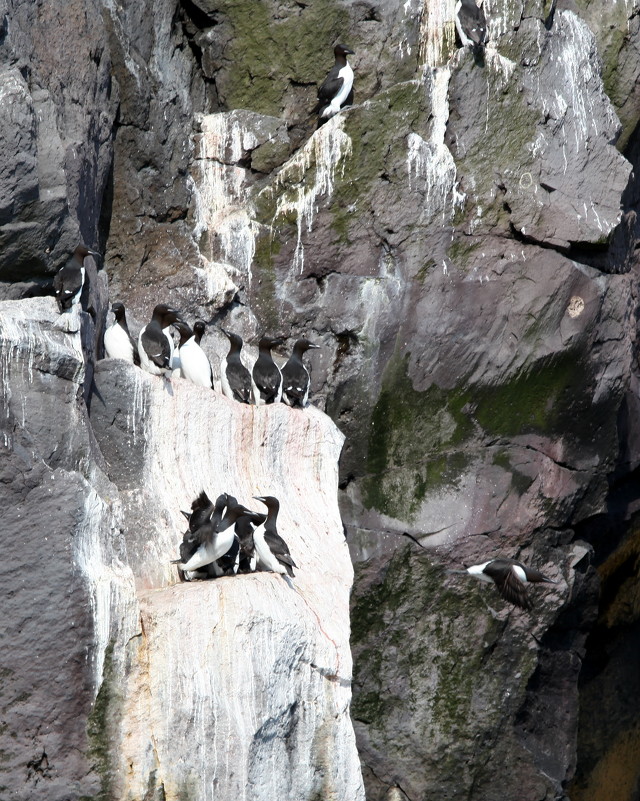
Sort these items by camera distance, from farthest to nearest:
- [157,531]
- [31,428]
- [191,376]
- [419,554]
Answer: [419,554], [191,376], [157,531], [31,428]

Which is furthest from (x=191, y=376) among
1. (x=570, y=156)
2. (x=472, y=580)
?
(x=570, y=156)

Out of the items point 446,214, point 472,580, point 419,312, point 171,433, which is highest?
point 446,214

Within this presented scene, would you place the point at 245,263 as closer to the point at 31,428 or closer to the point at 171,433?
the point at 171,433

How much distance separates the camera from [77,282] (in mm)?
7754

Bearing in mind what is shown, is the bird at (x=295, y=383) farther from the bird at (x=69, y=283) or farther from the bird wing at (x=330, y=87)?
the bird wing at (x=330, y=87)

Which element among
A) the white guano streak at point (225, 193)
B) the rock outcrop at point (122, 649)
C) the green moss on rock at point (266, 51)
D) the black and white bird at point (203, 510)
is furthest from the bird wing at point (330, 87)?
the black and white bird at point (203, 510)

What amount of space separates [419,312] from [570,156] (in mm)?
1761

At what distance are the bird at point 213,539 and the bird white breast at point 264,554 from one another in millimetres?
297

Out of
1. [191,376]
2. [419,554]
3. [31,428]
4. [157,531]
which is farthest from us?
[419,554]

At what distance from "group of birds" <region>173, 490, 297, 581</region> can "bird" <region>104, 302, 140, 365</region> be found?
3.78ft

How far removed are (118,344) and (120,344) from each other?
1 centimetres

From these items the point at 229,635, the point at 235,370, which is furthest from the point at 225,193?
the point at 229,635

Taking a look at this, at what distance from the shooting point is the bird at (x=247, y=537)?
8109mm

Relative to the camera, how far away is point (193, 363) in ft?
30.8
